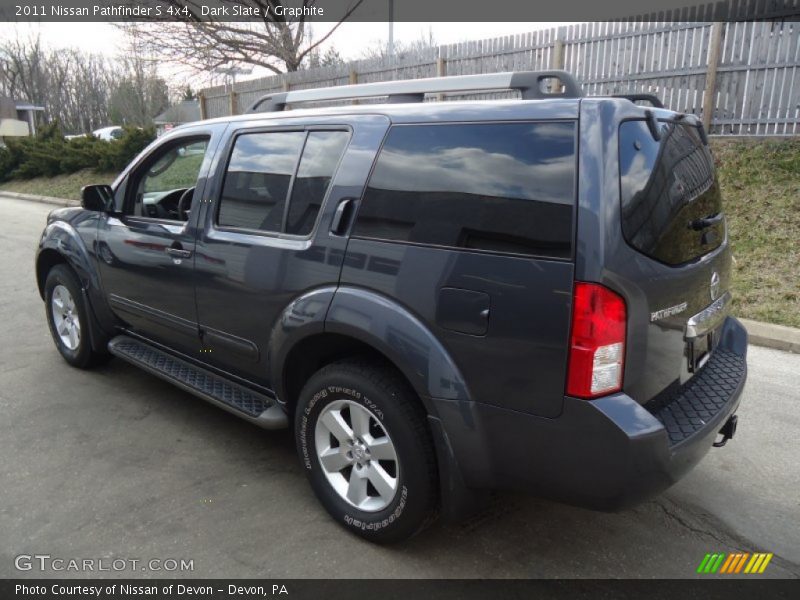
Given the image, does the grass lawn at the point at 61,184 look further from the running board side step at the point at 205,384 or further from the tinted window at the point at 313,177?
the tinted window at the point at 313,177

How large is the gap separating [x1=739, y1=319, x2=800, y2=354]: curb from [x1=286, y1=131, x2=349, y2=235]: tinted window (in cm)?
416

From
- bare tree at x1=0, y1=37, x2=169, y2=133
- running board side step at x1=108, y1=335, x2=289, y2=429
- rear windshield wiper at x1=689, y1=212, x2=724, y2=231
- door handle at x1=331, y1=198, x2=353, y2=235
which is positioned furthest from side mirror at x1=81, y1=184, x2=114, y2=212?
bare tree at x1=0, y1=37, x2=169, y2=133

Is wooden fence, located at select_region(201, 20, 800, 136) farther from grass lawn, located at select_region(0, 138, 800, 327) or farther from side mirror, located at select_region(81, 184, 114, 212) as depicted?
side mirror, located at select_region(81, 184, 114, 212)

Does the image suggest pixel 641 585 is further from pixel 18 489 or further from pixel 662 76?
pixel 662 76

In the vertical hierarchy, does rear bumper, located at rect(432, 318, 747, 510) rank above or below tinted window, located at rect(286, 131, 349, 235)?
below

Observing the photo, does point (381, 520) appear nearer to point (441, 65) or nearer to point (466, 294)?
point (466, 294)

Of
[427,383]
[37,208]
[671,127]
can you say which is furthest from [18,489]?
[37,208]

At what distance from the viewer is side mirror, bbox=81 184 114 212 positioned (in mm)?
4004

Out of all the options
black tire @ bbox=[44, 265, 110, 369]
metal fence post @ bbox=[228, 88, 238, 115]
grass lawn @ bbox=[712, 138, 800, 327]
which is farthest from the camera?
metal fence post @ bbox=[228, 88, 238, 115]

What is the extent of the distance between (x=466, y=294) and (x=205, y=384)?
190 centimetres

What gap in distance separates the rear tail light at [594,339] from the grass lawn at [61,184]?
17471mm

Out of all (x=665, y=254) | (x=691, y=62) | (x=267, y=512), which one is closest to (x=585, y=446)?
(x=665, y=254)

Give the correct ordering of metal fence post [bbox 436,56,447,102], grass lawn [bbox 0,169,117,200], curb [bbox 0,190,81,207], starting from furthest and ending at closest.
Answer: grass lawn [bbox 0,169,117,200]
curb [bbox 0,190,81,207]
metal fence post [bbox 436,56,447,102]

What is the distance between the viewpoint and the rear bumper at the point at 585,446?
199 centimetres
